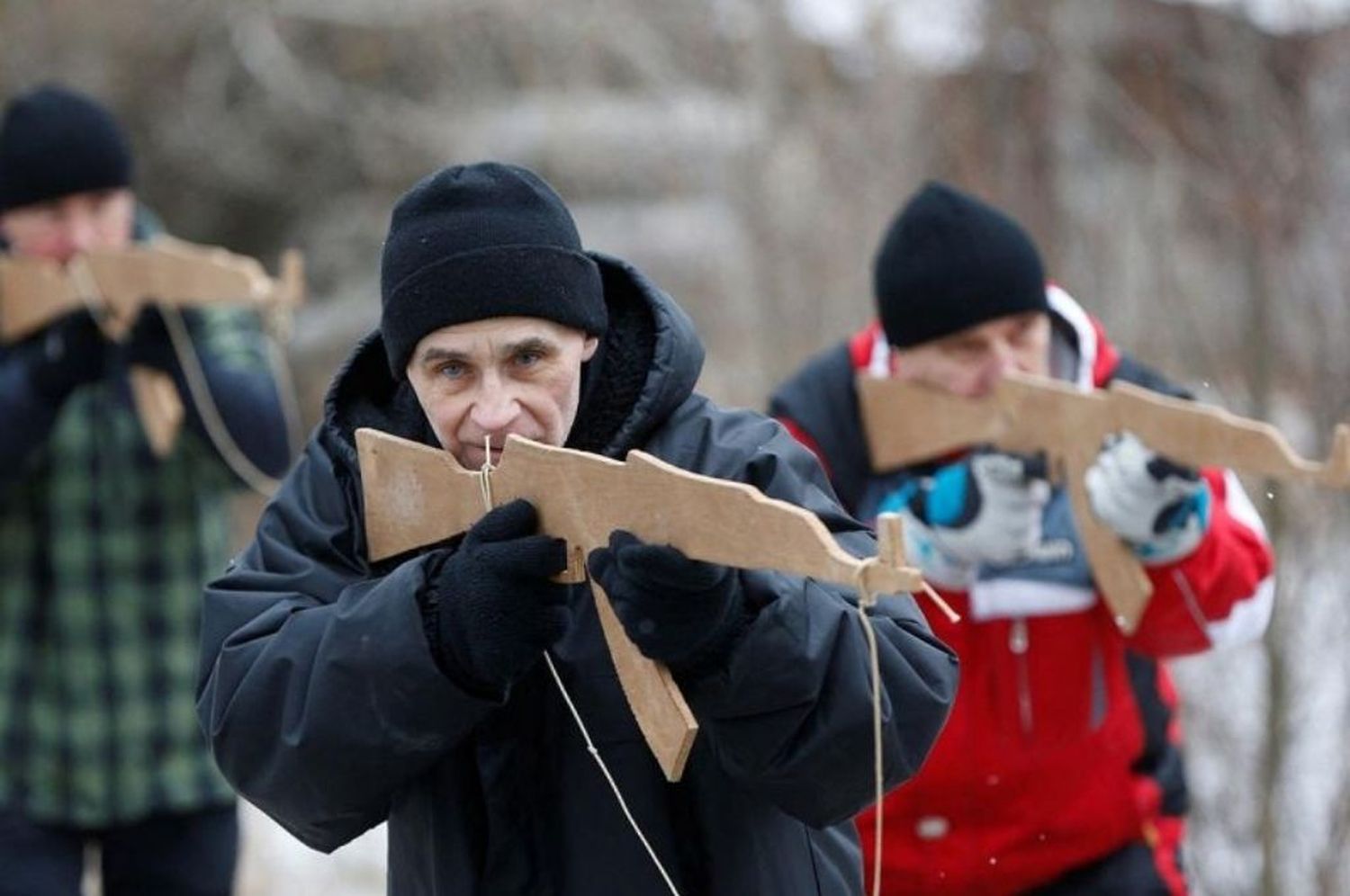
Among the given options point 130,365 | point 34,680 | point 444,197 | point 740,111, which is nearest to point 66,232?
point 130,365

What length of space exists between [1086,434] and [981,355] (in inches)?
11.2

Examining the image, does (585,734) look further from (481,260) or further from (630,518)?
(481,260)

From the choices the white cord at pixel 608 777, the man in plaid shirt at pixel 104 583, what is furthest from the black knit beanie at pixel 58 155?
the white cord at pixel 608 777

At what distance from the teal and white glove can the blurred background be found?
Answer: 4.55ft

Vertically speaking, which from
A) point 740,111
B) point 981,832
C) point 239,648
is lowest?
point 981,832

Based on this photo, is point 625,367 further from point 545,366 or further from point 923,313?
point 923,313

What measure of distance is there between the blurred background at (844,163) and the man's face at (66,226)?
2446mm

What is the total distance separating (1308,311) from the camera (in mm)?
4824

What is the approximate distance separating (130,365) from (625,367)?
2.15m

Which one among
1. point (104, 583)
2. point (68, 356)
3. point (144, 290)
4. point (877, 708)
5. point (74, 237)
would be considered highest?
point (74, 237)

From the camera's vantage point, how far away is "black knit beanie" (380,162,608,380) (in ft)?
8.34

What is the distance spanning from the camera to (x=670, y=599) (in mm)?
2229

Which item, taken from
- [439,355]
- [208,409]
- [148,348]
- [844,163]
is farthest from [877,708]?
[844,163]

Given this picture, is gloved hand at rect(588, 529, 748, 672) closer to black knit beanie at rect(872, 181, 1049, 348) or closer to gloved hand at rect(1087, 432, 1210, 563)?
gloved hand at rect(1087, 432, 1210, 563)
